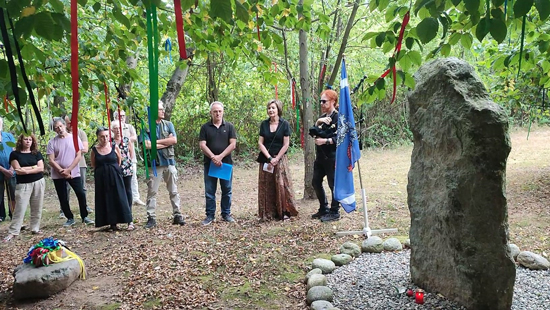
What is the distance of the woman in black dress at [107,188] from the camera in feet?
17.8

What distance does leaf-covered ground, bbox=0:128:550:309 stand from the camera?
3.51 m

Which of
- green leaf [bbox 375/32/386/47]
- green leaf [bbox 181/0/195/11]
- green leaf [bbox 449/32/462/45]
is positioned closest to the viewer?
green leaf [bbox 181/0/195/11]

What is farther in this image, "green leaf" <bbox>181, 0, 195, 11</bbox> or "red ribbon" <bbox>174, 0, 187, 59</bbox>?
"green leaf" <bbox>181, 0, 195, 11</bbox>

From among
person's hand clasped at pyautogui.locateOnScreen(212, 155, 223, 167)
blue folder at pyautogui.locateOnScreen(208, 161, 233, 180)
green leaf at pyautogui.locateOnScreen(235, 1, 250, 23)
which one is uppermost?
green leaf at pyautogui.locateOnScreen(235, 1, 250, 23)

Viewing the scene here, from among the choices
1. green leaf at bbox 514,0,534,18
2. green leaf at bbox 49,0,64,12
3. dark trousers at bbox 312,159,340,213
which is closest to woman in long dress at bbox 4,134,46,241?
dark trousers at bbox 312,159,340,213

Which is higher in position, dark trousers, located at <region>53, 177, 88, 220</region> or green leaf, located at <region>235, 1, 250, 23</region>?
green leaf, located at <region>235, 1, 250, 23</region>

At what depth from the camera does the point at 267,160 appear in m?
5.58

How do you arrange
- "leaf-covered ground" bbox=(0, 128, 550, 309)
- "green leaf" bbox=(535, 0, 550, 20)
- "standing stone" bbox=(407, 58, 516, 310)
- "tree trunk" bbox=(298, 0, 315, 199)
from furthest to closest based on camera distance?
"tree trunk" bbox=(298, 0, 315, 199)
"leaf-covered ground" bbox=(0, 128, 550, 309)
"standing stone" bbox=(407, 58, 516, 310)
"green leaf" bbox=(535, 0, 550, 20)

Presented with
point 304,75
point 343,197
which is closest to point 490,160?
point 343,197

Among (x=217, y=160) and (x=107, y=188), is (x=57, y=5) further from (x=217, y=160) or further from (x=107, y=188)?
(x=107, y=188)

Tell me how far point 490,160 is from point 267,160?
10.4 ft

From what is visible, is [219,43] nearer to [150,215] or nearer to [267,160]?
[267,160]

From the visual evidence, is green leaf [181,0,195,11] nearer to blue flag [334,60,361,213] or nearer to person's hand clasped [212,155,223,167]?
blue flag [334,60,361,213]

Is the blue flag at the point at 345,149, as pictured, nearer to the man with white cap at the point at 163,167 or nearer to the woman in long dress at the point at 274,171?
the woman in long dress at the point at 274,171
